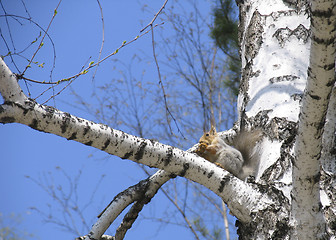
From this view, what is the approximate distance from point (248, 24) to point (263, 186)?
3.48 feet

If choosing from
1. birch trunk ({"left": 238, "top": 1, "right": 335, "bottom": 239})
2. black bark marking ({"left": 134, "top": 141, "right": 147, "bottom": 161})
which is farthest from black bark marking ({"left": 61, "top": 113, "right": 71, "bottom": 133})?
Answer: birch trunk ({"left": 238, "top": 1, "right": 335, "bottom": 239})

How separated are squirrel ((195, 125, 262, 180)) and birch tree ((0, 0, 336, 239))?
0.06 metres

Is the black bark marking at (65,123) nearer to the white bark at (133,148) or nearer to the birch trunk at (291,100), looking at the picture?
the white bark at (133,148)

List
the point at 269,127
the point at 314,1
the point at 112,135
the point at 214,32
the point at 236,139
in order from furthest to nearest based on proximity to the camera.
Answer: the point at 214,32 → the point at 236,139 → the point at 269,127 → the point at 112,135 → the point at 314,1

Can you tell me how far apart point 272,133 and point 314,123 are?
519 millimetres

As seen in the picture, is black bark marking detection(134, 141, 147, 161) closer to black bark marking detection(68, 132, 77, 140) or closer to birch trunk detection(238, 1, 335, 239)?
black bark marking detection(68, 132, 77, 140)

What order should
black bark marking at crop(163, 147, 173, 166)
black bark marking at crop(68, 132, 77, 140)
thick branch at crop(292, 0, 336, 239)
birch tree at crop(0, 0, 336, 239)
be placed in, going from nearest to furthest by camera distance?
thick branch at crop(292, 0, 336, 239) < birch tree at crop(0, 0, 336, 239) < black bark marking at crop(68, 132, 77, 140) < black bark marking at crop(163, 147, 173, 166)

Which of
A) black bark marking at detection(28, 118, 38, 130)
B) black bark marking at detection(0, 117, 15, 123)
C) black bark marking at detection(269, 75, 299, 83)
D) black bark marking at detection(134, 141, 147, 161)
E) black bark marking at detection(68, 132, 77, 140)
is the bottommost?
black bark marking at detection(0, 117, 15, 123)

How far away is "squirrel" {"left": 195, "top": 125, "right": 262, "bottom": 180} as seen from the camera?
6.63 feet

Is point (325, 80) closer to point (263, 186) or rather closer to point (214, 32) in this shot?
point (263, 186)

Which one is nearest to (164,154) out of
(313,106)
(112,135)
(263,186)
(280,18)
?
(112,135)

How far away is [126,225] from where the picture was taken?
6.64 feet

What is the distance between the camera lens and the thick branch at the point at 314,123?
1195 millimetres

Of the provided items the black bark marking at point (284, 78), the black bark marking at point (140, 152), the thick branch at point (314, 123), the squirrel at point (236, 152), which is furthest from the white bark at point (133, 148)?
the black bark marking at point (284, 78)
